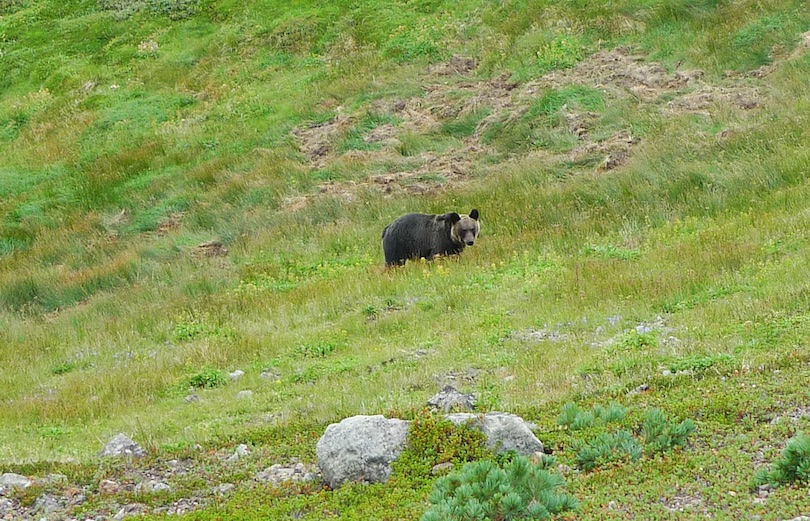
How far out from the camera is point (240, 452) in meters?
8.19

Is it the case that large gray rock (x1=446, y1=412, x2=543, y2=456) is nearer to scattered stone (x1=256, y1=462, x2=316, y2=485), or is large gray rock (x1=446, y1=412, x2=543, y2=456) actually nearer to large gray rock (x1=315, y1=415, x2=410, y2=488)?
large gray rock (x1=315, y1=415, x2=410, y2=488)

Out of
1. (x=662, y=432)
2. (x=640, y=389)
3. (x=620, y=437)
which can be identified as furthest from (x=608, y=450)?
(x=640, y=389)

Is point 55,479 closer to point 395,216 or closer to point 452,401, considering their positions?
point 452,401

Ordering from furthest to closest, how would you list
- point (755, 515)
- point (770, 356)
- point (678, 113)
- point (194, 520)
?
point (678, 113), point (770, 356), point (194, 520), point (755, 515)

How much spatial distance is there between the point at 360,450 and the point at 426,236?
10.8 m

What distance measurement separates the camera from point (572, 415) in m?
7.44

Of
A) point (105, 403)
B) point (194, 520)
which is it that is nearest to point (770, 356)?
point (194, 520)

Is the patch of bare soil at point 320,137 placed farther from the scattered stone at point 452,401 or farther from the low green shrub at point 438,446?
the low green shrub at point 438,446

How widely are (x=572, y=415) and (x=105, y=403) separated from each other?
6.66m

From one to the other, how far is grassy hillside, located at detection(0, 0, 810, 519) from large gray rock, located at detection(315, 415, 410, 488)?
0.23m

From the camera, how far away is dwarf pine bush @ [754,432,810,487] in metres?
5.70

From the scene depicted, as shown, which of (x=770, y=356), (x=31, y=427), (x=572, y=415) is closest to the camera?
(x=572, y=415)

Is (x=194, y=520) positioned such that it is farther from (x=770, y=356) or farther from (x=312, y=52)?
(x=312, y=52)

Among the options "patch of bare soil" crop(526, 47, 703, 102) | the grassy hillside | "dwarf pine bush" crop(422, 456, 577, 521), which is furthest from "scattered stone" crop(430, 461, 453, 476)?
"patch of bare soil" crop(526, 47, 703, 102)
